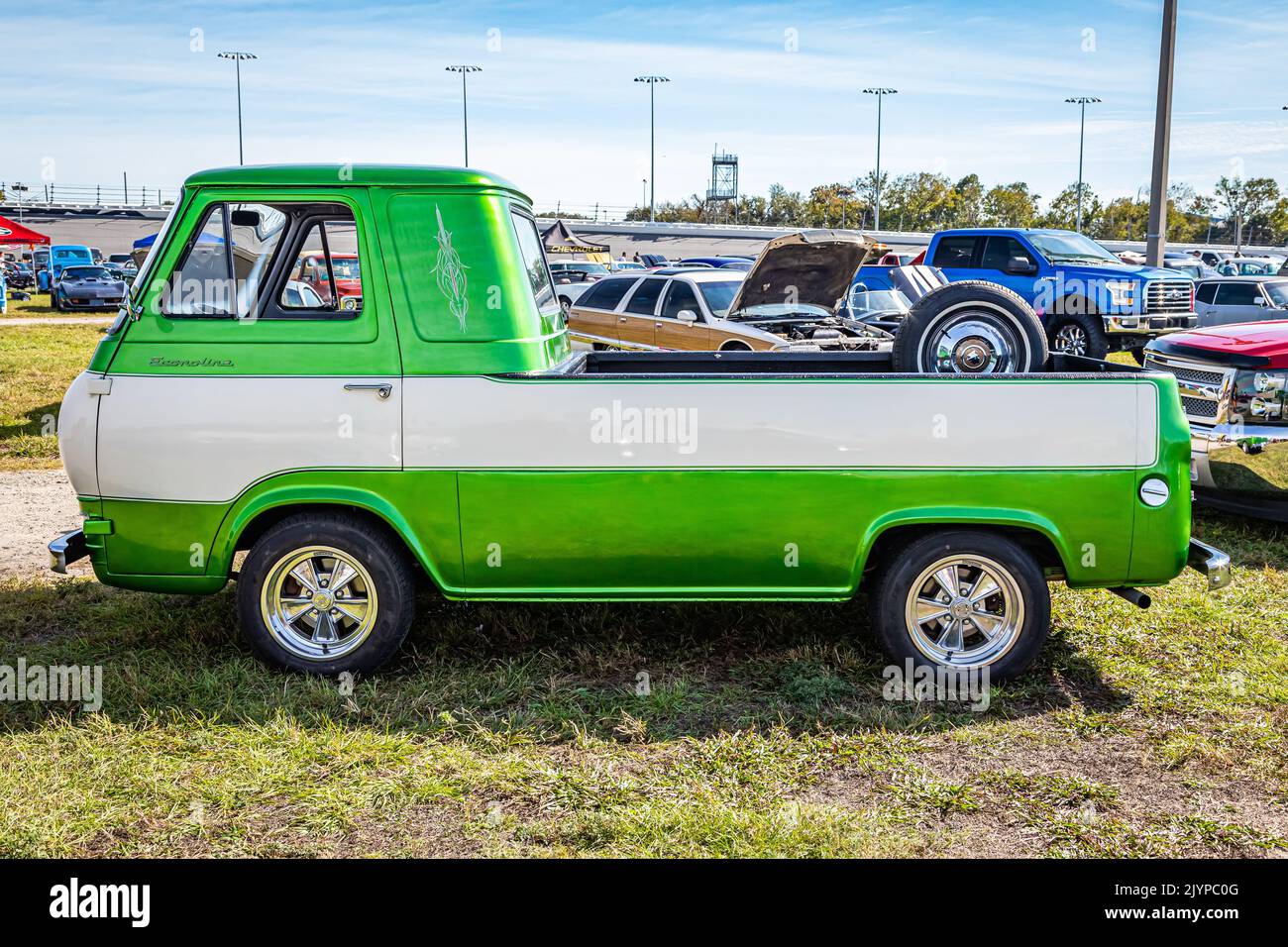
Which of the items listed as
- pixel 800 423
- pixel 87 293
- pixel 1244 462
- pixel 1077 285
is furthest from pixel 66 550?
pixel 87 293

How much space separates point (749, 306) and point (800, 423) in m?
8.08

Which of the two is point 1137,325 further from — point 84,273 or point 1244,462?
point 84,273

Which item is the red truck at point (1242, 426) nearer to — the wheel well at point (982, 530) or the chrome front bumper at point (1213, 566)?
the chrome front bumper at point (1213, 566)

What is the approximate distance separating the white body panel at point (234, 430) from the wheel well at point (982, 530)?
2.21 meters

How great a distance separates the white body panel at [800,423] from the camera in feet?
15.3

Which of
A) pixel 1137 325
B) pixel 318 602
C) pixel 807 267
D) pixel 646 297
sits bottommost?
pixel 318 602

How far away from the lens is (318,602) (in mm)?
5008

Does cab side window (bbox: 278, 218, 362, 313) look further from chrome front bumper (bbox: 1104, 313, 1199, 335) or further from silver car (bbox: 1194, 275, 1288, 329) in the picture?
silver car (bbox: 1194, 275, 1288, 329)

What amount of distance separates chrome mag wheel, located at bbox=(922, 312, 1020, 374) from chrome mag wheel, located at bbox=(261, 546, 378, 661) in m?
3.10

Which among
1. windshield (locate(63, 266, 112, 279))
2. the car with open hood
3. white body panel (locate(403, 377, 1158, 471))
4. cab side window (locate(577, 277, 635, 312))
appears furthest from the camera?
windshield (locate(63, 266, 112, 279))

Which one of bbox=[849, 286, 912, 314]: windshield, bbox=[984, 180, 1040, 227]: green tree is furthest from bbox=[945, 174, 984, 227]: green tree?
bbox=[849, 286, 912, 314]: windshield

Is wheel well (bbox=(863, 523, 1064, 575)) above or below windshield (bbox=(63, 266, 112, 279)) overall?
below

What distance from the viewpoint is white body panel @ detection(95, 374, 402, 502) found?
4.76 meters
